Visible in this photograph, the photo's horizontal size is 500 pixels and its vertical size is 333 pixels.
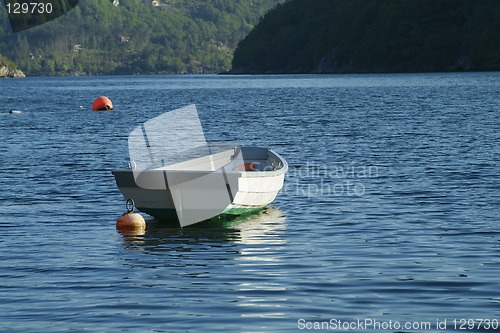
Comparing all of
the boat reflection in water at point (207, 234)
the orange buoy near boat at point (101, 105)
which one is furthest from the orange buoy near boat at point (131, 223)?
the orange buoy near boat at point (101, 105)

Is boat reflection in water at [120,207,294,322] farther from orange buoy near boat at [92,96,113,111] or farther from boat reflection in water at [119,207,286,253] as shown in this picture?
orange buoy near boat at [92,96,113,111]

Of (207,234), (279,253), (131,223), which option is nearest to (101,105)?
(131,223)

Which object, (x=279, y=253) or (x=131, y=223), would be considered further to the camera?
(x=131, y=223)

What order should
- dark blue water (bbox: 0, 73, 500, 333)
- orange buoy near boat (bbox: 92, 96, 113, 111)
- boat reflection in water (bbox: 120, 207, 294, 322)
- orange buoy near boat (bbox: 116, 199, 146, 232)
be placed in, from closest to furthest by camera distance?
dark blue water (bbox: 0, 73, 500, 333), boat reflection in water (bbox: 120, 207, 294, 322), orange buoy near boat (bbox: 116, 199, 146, 232), orange buoy near boat (bbox: 92, 96, 113, 111)

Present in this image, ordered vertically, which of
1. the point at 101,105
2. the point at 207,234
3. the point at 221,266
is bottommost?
the point at 101,105

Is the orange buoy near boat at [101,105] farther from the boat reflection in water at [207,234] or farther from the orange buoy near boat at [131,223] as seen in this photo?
the orange buoy near boat at [131,223]

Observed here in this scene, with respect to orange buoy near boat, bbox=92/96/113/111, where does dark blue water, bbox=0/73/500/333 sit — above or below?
above

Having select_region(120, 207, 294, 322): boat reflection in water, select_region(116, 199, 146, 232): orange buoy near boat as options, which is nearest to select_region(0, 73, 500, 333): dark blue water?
select_region(120, 207, 294, 322): boat reflection in water

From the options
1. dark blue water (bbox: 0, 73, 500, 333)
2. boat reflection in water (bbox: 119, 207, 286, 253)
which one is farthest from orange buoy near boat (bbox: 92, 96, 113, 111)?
boat reflection in water (bbox: 119, 207, 286, 253)

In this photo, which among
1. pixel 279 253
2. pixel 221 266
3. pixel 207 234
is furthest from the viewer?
pixel 207 234

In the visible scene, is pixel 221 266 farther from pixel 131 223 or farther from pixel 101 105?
pixel 101 105

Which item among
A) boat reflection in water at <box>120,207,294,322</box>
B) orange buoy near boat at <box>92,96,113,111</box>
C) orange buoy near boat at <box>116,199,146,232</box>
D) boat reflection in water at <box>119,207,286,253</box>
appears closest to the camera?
boat reflection in water at <box>120,207,294,322</box>

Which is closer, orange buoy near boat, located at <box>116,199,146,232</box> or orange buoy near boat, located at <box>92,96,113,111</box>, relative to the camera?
orange buoy near boat, located at <box>116,199,146,232</box>

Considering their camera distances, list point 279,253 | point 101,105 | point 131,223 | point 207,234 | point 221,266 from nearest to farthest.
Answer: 1. point 221,266
2. point 279,253
3. point 207,234
4. point 131,223
5. point 101,105
